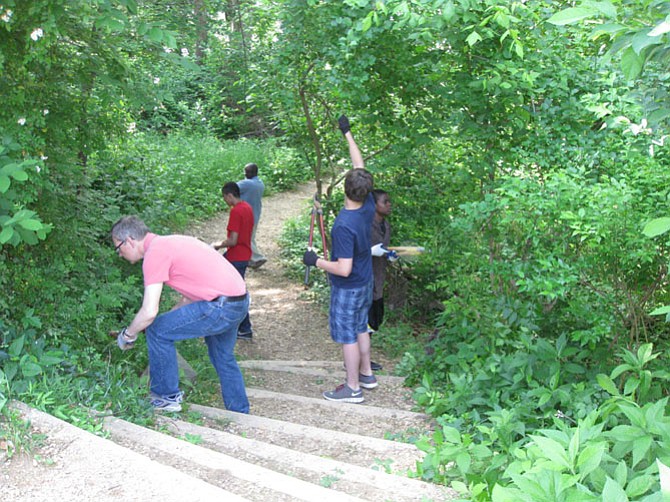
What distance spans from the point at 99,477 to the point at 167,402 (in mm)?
1714

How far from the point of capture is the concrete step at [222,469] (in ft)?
10.2

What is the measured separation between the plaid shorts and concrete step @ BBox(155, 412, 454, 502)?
1271 millimetres

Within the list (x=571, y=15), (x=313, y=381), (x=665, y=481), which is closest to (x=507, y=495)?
(x=665, y=481)

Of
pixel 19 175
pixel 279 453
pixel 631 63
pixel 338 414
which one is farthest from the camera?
pixel 338 414

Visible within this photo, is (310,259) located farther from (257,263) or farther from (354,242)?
(257,263)

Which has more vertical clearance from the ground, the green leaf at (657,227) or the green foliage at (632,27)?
the green foliage at (632,27)

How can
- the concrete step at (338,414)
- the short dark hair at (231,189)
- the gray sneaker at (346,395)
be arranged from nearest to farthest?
the concrete step at (338,414) → the gray sneaker at (346,395) → the short dark hair at (231,189)

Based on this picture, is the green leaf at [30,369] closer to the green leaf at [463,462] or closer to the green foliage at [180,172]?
the green leaf at [463,462]

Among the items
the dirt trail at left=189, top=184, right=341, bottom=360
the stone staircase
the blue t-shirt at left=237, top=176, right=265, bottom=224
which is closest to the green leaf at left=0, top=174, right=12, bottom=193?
the stone staircase

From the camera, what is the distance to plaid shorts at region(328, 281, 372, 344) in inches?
220

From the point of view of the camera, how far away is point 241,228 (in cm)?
758

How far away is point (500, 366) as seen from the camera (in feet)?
15.4

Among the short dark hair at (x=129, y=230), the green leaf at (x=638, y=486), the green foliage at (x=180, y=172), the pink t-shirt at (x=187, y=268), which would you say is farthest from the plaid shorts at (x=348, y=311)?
the green leaf at (x=638, y=486)

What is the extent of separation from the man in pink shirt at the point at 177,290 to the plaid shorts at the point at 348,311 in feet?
3.02
